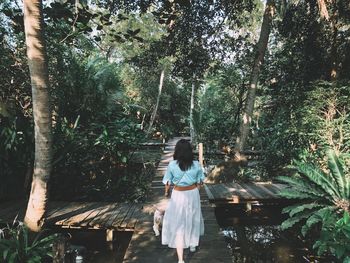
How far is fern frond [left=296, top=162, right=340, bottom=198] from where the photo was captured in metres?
6.72

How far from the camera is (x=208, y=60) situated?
11.5 m

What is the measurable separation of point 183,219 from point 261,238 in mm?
4036

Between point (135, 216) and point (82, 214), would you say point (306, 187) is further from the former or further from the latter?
point (82, 214)

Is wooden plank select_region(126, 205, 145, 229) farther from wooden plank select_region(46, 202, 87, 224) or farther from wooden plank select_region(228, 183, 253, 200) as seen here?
wooden plank select_region(228, 183, 253, 200)

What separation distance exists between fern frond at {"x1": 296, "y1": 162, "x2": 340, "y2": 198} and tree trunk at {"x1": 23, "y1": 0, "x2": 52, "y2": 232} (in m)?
5.20

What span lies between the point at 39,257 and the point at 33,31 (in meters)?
3.54

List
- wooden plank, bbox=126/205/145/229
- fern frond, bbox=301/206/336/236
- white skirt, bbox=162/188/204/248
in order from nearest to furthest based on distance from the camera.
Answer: white skirt, bbox=162/188/204/248, fern frond, bbox=301/206/336/236, wooden plank, bbox=126/205/145/229

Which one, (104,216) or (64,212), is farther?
(64,212)

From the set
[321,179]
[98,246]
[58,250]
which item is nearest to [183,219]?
[58,250]

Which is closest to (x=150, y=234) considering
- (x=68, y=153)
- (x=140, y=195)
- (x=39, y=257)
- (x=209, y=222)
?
(x=209, y=222)

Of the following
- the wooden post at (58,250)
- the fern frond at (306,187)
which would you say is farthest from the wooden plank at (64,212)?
the fern frond at (306,187)

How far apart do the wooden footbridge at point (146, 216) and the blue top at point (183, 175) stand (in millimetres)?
1324

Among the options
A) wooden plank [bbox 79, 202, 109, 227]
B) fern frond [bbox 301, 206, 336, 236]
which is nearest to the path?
wooden plank [bbox 79, 202, 109, 227]

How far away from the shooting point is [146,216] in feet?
24.4
